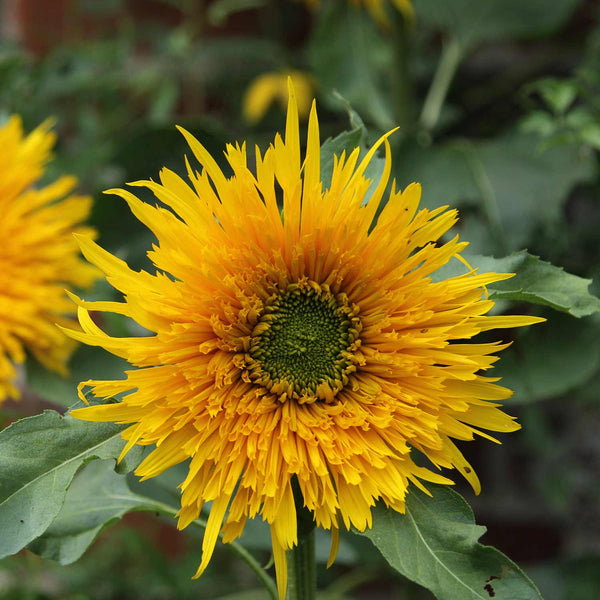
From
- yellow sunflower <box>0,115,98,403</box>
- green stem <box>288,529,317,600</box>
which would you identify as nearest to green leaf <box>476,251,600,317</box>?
green stem <box>288,529,317,600</box>

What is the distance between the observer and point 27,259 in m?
1.08

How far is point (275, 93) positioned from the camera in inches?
69.7

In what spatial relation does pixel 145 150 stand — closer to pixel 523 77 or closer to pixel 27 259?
pixel 27 259

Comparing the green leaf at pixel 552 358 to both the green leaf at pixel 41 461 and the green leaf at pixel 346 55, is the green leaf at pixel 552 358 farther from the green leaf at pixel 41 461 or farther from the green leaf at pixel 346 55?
the green leaf at pixel 41 461

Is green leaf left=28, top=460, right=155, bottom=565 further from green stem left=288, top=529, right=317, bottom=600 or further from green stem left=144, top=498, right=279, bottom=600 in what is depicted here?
green stem left=288, top=529, right=317, bottom=600

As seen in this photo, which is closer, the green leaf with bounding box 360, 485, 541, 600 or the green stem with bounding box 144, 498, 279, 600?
the green leaf with bounding box 360, 485, 541, 600

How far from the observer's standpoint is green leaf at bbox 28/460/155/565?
2.49 ft

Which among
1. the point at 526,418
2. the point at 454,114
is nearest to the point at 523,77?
the point at 454,114

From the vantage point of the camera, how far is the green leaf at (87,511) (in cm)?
76

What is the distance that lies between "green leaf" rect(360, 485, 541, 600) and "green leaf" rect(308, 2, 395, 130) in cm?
93

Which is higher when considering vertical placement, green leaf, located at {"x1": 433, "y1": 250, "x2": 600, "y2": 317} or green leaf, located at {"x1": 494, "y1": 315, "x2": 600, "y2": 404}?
green leaf, located at {"x1": 494, "y1": 315, "x2": 600, "y2": 404}

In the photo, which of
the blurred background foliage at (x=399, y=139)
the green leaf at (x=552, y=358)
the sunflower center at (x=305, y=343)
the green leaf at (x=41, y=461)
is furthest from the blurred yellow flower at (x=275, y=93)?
the green leaf at (x=41, y=461)

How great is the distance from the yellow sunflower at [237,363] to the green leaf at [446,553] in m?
0.02

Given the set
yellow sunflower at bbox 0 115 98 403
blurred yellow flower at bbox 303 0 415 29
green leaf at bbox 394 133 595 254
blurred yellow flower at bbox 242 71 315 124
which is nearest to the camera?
yellow sunflower at bbox 0 115 98 403
